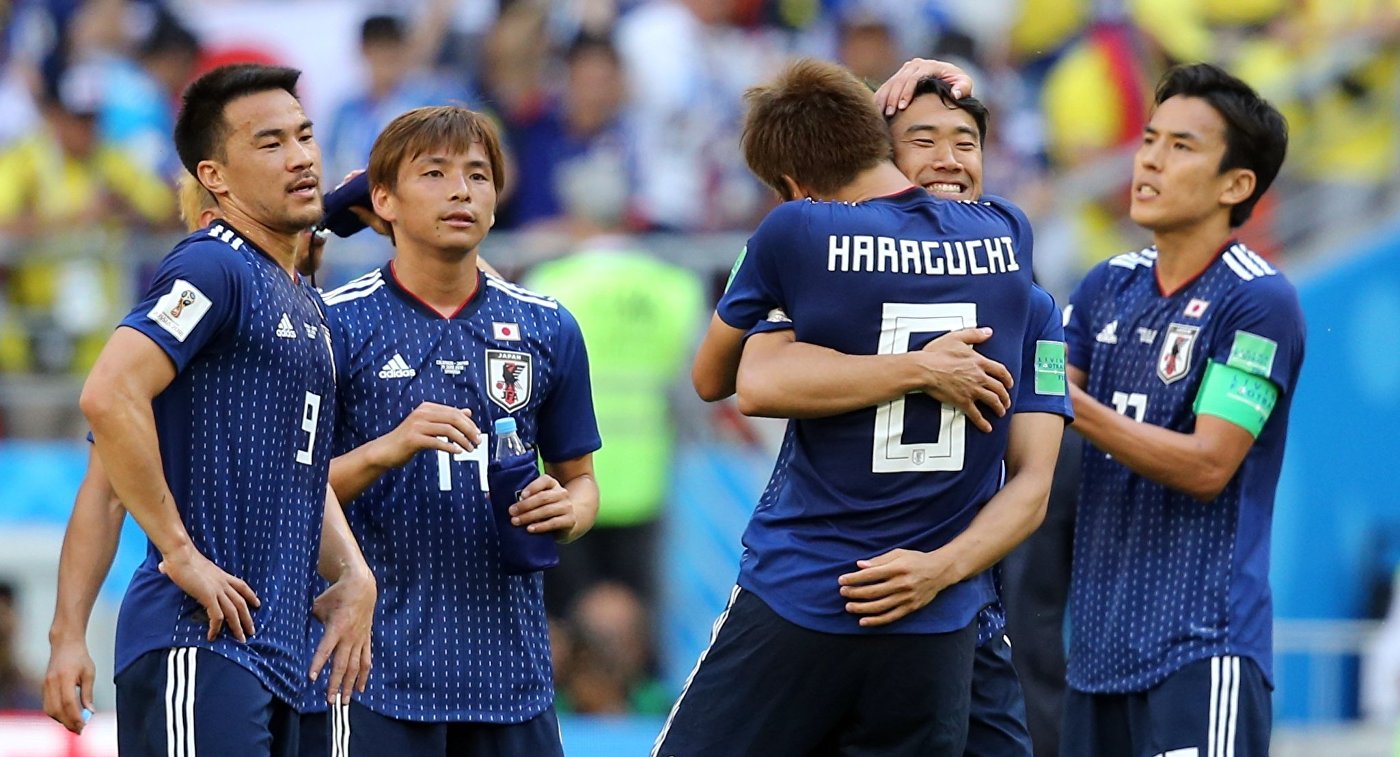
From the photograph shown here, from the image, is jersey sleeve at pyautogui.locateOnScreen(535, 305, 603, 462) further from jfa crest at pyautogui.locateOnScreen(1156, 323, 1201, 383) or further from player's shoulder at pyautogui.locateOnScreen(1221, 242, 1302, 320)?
player's shoulder at pyautogui.locateOnScreen(1221, 242, 1302, 320)

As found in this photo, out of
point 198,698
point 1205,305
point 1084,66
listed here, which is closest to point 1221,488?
point 1205,305

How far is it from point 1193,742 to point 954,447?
4.52ft

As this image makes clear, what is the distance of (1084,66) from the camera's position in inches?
503

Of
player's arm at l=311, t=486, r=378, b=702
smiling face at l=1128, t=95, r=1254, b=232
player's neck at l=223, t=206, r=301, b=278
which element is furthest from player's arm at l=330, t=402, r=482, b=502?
smiling face at l=1128, t=95, r=1254, b=232

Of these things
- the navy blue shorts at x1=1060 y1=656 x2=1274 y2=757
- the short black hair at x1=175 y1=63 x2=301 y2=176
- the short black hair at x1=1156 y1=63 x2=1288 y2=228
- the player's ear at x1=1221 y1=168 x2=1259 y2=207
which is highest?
the short black hair at x1=1156 y1=63 x2=1288 y2=228

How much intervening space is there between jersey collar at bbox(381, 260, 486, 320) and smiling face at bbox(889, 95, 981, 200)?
1.30m

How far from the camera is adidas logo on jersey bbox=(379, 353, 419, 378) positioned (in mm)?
5949

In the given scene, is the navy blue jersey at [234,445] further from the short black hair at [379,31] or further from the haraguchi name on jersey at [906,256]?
the short black hair at [379,31]

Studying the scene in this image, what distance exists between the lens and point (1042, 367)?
5559 mm

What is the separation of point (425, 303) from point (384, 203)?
326 mm

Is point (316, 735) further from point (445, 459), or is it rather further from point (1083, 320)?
point (1083, 320)

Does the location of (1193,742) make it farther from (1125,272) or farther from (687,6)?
(687,6)

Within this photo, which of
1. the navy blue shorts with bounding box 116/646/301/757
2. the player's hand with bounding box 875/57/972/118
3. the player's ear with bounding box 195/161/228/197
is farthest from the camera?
the player's hand with bounding box 875/57/972/118

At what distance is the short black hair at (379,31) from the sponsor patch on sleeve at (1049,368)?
335 inches
